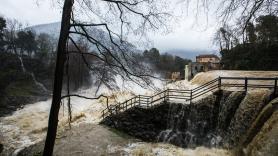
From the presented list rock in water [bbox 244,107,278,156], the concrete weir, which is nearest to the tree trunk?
rock in water [bbox 244,107,278,156]

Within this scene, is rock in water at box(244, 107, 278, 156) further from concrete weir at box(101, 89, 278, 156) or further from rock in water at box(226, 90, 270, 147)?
rock in water at box(226, 90, 270, 147)

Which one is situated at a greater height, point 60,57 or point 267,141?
point 60,57

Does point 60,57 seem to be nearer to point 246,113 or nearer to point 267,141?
point 267,141

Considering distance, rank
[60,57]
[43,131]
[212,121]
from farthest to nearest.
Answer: [43,131] → [212,121] → [60,57]

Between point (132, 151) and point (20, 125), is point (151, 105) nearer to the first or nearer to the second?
point (132, 151)

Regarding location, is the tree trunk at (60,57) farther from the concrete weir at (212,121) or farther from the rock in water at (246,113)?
the rock in water at (246,113)

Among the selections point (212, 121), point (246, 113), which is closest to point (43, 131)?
point (212, 121)

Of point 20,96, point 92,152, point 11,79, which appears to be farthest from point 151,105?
point 11,79

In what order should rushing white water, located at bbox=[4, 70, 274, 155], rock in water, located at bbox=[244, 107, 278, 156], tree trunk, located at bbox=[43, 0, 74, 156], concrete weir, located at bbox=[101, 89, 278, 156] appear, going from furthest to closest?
rushing white water, located at bbox=[4, 70, 274, 155] < concrete weir, located at bbox=[101, 89, 278, 156] < rock in water, located at bbox=[244, 107, 278, 156] < tree trunk, located at bbox=[43, 0, 74, 156]

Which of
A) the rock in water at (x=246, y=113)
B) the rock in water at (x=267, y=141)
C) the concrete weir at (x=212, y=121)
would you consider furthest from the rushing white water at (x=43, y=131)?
the rock in water at (x=267, y=141)

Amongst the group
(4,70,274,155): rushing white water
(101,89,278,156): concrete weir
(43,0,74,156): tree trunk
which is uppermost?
(43,0,74,156): tree trunk

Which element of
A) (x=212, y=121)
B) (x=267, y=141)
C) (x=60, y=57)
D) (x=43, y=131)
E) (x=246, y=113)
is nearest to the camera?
(x=60, y=57)

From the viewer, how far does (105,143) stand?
54.5ft

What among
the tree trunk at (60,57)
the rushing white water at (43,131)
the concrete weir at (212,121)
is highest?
the tree trunk at (60,57)
